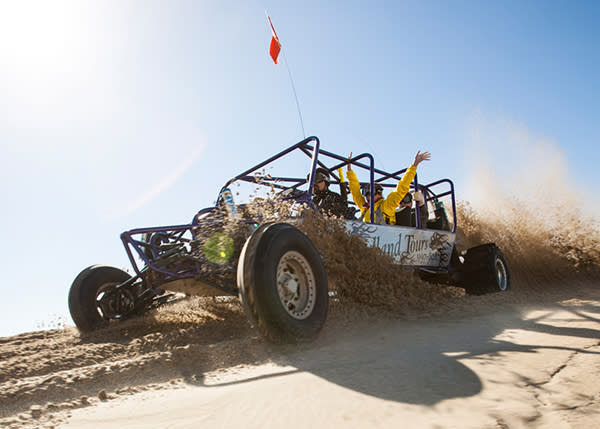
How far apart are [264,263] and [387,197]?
343cm

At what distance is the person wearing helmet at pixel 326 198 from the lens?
492 cm

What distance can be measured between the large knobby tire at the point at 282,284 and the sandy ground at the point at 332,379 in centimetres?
18

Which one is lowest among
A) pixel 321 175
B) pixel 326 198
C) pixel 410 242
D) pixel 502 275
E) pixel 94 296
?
pixel 502 275

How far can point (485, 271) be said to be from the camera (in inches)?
239

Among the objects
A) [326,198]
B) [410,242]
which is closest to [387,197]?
[410,242]

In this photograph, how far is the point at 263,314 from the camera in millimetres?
2406

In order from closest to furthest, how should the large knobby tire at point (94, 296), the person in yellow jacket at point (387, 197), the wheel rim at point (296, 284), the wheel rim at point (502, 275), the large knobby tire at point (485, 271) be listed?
the wheel rim at point (296, 284) → the large knobby tire at point (94, 296) → the person in yellow jacket at point (387, 197) → the large knobby tire at point (485, 271) → the wheel rim at point (502, 275)

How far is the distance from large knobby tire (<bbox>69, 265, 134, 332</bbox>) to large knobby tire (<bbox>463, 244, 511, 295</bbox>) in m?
5.18

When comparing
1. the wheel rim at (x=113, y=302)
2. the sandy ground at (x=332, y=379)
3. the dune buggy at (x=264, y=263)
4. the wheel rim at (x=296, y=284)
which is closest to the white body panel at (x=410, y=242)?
the dune buggy at (x=264, y=263)

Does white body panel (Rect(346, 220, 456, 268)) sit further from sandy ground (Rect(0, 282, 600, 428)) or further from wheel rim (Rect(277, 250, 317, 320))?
wheel rim (Rect(277, 250, 317, 320))

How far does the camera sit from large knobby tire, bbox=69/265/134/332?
411 centimetres

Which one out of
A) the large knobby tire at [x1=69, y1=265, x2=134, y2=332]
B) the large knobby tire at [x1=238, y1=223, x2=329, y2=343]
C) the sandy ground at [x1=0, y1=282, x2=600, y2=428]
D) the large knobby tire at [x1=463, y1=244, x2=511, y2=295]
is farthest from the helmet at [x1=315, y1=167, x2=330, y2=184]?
the large knobby tire at [x1=463, y1=244, x2=511, y2=295]

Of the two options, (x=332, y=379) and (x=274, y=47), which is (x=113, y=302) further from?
(x=274, y=47)

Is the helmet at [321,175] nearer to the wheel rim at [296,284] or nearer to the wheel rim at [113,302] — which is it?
the wheel rim at [296,284]
